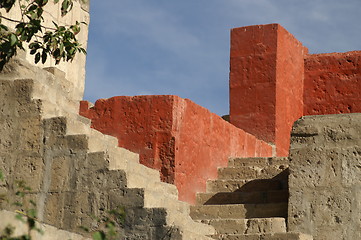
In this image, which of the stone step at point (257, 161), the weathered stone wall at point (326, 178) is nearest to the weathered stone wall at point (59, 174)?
the weathered stone wall at point (326, 178)

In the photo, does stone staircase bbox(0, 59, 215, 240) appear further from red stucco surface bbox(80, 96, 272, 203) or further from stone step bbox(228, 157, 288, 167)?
stone step bbox(228, 157, 288, 167)

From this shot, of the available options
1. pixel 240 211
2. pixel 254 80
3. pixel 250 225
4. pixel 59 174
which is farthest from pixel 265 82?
pixel 59 174

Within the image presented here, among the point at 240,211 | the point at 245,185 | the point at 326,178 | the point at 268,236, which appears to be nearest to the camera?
the point at 268,236

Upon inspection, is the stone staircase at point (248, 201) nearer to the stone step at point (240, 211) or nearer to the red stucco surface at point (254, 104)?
the stone step at point (240, 211)

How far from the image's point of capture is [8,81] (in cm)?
791

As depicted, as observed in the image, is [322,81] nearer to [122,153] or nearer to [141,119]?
[141,119]

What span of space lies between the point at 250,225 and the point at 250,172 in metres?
1.67

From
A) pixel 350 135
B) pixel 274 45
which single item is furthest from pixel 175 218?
pixel 274 45

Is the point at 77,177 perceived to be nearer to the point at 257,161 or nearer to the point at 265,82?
the point at 257,161

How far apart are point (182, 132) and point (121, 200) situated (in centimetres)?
205

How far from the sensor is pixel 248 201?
8695 millimetres

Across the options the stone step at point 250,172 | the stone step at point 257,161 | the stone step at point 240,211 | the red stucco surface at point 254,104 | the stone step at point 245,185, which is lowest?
the stone step at point 240,211

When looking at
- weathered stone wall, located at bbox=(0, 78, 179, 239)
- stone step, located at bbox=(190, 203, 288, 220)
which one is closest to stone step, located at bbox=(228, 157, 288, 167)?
stone step, located at bbox=(190, 203, 288, 220)

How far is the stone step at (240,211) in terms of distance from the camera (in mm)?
8172
